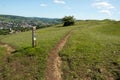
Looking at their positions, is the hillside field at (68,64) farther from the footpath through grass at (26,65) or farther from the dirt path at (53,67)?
the dirt path at (53,67)

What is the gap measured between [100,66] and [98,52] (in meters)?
5.27

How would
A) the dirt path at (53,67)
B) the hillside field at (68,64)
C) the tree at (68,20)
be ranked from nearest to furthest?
1. the dirt path at (53,67)
2. the hillside field at (68,64)
3. the tree at (68,20)

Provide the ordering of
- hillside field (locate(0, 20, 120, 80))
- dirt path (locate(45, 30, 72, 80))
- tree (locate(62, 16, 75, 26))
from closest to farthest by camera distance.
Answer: dirt path (locate(45, 30, 72, 80)) → hillside field (locate(0, 20, 120, 80)) → tree (locate(62, 16, 75, 26))

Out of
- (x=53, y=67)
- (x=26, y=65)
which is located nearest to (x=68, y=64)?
(x=53, y=67)

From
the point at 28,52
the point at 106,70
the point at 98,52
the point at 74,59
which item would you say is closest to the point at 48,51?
the point at 28,52

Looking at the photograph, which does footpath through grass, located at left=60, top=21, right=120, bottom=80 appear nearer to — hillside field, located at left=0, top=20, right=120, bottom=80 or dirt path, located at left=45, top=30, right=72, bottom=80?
hillside field, located at left=0, top=20, right=120, bottom=80

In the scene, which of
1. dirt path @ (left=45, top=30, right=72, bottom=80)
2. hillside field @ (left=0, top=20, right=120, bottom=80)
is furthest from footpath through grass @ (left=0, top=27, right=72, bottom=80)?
dirt path @ (left=45, top=30, right=72, bottom=80)

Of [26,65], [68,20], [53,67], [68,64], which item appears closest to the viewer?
[53,67]

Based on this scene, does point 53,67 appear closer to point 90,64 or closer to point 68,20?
point 90,64

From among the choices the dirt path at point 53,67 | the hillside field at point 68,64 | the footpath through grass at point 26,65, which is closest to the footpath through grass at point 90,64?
the hillside field at point 68,64

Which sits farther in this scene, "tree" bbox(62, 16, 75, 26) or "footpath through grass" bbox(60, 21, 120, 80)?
"tree" bbox(62, 16, 75, 26)

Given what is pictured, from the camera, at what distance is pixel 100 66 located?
2009 centimetres

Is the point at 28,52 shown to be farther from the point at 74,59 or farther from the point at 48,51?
the point at 74,59

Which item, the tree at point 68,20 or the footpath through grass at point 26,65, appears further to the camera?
the tree at point 68,20
